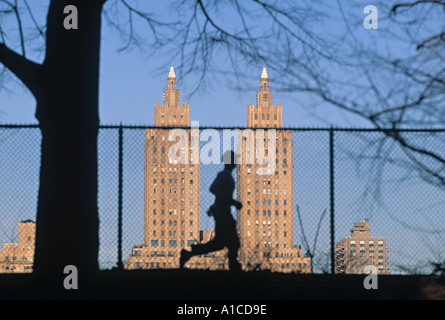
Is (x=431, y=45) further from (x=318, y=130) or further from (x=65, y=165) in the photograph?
(x=65, y=165)

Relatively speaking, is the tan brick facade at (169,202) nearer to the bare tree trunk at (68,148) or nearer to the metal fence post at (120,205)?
the metal fence post at (120,205)

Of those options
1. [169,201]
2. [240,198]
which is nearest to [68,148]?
[240,198]

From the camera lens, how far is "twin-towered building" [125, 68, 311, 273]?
39.5ft

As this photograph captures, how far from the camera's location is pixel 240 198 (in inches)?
→ 1050

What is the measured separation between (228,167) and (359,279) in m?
2.35

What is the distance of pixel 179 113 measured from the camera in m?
163

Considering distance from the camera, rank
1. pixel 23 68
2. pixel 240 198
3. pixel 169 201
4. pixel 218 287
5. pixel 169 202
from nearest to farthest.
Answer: pixel 218 287, pixel 23 68, pixel 240 198, pixel 169 201, pixel 169 202

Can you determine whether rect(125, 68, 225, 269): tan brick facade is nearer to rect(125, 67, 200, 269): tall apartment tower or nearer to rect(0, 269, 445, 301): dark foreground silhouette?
rect(125, 67, 200, 269): tall apartment tower

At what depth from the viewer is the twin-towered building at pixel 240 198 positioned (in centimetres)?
1205

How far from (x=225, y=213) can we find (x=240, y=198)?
17.0 m

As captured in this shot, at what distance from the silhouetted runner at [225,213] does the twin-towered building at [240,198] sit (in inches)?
30.8

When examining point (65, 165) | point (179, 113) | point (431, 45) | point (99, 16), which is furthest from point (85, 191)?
point (179, 113)

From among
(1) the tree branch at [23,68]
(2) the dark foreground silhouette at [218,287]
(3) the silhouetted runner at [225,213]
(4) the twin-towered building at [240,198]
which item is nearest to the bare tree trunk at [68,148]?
(1) the tree branch at [23,68]

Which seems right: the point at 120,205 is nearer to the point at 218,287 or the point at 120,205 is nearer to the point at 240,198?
the point at 218,287
